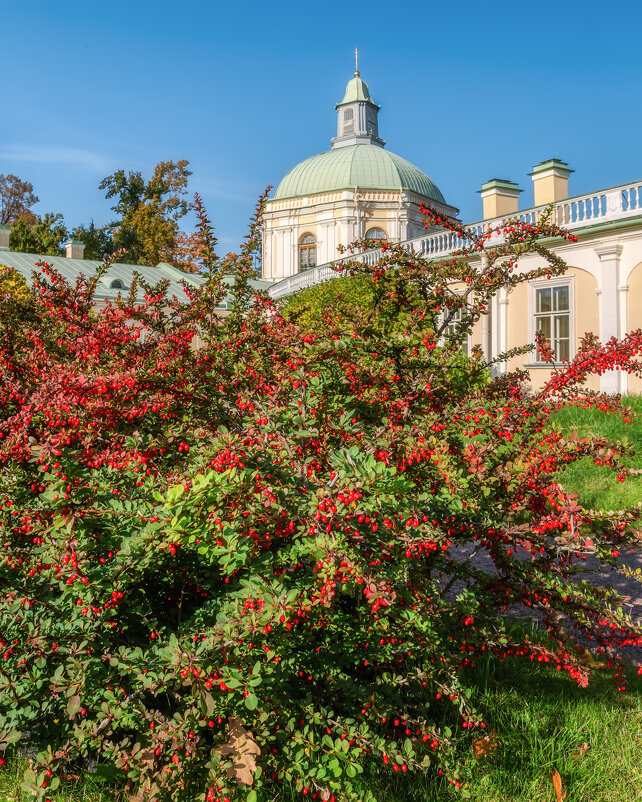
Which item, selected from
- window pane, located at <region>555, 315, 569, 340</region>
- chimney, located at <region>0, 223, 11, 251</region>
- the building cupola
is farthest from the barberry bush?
the building cupola

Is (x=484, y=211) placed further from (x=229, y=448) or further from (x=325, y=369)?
(x=229, y=448)

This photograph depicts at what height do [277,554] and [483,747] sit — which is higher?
[277,554]

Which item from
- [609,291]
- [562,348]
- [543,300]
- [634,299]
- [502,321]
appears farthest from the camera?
[502,321]

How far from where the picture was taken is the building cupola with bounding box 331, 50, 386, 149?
171ft

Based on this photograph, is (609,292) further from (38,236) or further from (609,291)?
(38,236)

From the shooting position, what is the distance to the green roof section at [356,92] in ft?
172

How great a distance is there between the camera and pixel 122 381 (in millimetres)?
3371

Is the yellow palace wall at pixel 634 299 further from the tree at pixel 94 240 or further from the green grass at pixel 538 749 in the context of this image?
the tree at pixel 94 240

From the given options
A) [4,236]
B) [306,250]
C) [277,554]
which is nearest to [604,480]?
[277,554]

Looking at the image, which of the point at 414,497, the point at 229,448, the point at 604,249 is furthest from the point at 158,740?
the point at 604,249

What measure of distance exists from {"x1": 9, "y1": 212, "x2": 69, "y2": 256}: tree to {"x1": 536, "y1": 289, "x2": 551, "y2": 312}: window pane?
2634 cm

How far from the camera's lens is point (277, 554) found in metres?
2.68

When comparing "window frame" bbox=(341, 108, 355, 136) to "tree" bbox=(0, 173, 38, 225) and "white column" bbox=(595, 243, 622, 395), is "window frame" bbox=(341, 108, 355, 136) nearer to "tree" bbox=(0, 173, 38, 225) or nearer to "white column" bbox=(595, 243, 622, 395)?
"tree" bbox=(0, 173, 38, 225)

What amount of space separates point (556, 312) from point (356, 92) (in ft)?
134
